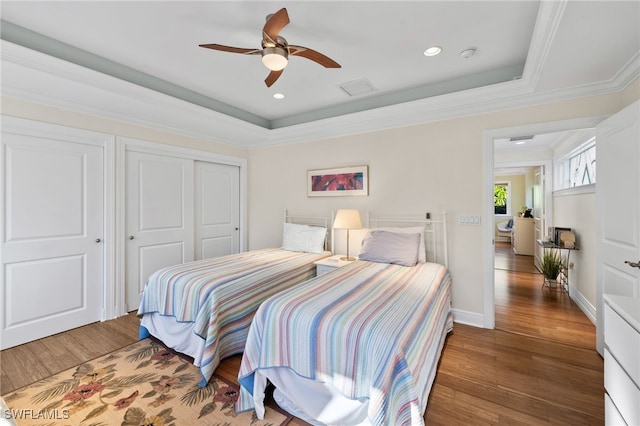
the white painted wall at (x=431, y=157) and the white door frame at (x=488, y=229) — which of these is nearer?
the white painted wall at (x=431, y=157)

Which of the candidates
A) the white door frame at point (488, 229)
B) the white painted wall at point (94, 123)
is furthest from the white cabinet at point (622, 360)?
the white painted wall at point (94, 123)

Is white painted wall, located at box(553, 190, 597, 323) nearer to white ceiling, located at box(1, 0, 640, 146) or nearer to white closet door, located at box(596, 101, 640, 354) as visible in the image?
white closet door, located at box(596, 101, 640, 354)

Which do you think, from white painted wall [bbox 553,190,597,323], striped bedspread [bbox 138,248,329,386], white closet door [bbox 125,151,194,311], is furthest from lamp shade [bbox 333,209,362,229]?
white painted wall [bbox 553,190,597,323]

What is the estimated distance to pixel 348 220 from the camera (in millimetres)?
3494

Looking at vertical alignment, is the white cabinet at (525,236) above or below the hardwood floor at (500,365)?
above

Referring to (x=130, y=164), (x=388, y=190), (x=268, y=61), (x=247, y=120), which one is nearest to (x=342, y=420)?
(x=268, y=61)

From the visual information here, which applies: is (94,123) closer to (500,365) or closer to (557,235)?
(500,365)

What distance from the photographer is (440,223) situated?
3.26 meters

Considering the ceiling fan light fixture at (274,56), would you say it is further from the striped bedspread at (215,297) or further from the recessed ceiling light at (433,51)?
the striped bedspread at (215,297)

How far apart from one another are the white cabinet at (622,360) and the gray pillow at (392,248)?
5.41 ft

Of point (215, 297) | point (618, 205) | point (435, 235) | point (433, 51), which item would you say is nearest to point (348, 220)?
point (435, 235)

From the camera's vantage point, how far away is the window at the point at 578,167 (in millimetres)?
3406

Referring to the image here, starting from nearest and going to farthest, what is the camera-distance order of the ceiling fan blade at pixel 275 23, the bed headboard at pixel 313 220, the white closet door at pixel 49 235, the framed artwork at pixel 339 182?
the ceiling fan blade at pixel 275 23
the white closet door at pixel 49 235
the framed artwork at pixel 339 182
the bed headboard at pixel 313 220

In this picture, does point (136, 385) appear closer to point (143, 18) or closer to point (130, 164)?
point (130, 164)
